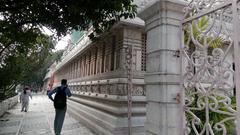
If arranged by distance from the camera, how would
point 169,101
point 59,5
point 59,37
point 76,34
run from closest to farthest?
point 169,101 < point 59,5 < point 59,37 < point 76,34

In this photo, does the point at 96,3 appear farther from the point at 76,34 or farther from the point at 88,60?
the point at 76,34

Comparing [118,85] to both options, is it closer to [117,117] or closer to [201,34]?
[117,117]

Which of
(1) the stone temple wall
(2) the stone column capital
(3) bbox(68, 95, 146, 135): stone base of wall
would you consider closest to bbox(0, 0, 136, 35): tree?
(1) the stone temple wall

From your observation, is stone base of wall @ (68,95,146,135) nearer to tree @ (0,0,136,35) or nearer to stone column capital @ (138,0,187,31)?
tree @ (0,0,136,35)

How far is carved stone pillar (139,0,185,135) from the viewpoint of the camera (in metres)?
3.26

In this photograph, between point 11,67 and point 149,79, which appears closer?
point 149,79

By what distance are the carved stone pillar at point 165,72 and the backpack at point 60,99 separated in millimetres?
3507

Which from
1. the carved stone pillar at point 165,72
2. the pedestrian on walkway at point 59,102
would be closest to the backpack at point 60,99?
the pedestrian on walkway at point 59,102

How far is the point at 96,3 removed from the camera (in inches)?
173

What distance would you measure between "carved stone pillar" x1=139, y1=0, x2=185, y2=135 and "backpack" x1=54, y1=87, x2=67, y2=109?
3.51 meters

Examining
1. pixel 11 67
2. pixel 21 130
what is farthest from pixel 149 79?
pixel 11 67

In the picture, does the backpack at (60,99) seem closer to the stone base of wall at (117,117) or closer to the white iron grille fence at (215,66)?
the stone base of wall at (117,117)

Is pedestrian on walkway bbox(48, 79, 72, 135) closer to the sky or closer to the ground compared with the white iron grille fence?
closer to the ground

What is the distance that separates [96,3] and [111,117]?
3.31m
